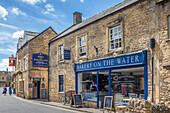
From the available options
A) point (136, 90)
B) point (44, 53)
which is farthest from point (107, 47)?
point (44, 53)

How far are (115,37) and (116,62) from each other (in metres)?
1.64

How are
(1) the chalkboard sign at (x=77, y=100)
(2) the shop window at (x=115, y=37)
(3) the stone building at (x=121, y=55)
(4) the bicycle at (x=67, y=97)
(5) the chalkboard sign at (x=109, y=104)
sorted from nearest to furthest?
1. (3) the stone building at (x=121, y=55)
2. (5) the chalkboard sign at (x=109, y=104)
3. (2) the shop window at (x=115, y=37)
4. (1) the chalkboard sign at (x=77, y=100)
5. (4) the bicycle at (x=67, y=97)

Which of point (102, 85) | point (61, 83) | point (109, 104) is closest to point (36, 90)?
point (61, 83)

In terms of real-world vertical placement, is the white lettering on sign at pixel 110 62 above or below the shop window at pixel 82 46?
below

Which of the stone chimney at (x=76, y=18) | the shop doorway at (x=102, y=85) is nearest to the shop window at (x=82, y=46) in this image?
the shop doorway at (x=102, y=85)

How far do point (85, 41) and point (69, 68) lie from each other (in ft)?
9.94

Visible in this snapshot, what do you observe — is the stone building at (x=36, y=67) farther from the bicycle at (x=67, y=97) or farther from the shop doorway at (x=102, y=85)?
the shop doorway at (x=102, y=85)

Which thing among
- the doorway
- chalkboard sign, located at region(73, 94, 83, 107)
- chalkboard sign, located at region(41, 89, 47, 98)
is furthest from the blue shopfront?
the doorway

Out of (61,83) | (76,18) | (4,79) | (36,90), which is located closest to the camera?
(61,83)

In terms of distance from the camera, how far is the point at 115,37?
39.2 feet

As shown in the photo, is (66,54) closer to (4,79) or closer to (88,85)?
(88,85)

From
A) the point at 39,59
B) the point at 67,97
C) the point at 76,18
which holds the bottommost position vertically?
the point at 67,97

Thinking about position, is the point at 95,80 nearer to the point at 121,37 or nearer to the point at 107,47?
the point at 107,47

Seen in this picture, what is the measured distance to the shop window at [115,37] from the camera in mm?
11664
